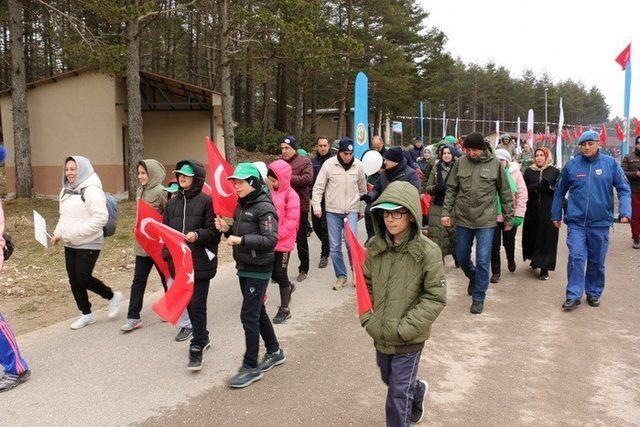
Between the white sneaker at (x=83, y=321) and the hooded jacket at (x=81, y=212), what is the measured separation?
34.0 inches

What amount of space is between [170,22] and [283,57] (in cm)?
1174

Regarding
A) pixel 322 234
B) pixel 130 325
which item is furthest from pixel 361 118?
pixel 130 325

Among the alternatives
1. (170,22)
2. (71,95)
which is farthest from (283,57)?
(170,22)

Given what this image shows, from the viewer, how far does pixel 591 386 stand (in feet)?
13.1

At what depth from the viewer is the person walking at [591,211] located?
19.0 feet

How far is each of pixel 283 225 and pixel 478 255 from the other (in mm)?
2206

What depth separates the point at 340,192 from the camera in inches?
263

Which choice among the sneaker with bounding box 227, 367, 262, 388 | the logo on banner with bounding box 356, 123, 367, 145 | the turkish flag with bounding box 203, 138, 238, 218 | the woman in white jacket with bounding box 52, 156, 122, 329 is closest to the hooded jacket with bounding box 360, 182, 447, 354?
the sneaker with bounding box 227, 367, 262, 388

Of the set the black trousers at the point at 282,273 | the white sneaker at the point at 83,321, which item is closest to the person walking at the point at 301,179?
the black trousers at the point at 282,273

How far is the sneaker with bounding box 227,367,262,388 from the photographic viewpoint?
400 cm

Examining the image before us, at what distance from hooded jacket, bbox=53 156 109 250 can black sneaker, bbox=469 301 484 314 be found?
407cm

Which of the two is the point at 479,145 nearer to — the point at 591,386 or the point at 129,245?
the point at 591,386

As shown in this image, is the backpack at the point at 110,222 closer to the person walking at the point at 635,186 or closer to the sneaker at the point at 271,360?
the sneaker at the point at 271,360

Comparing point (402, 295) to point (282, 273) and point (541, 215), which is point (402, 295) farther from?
point (541, 215)
